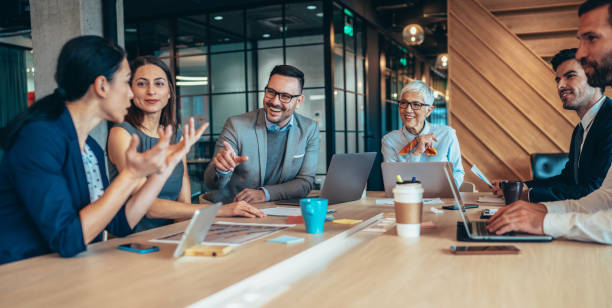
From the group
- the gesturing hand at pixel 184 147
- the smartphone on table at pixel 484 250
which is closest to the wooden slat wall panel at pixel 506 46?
the smartphone on table at pixel 484 250

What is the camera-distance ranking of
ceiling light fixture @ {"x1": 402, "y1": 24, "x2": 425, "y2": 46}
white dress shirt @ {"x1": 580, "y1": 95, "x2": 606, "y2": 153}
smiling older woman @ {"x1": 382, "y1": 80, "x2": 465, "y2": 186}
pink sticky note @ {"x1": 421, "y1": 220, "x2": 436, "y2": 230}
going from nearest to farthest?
pink sticky note @ {"x1": 421, "y1": 220, "x2": 436, "y2": 230} < white dress shirt @ {"x1": 580, "y1": 95, "x2": 606, "y2": 153} < smiling older woman @ {"x1": 382, "y1": 80, "x2": 465, "y2": 186} < ceiling light fixture @ {"x1": 402, "y1": 24, "x2": 425, "y2": 46}

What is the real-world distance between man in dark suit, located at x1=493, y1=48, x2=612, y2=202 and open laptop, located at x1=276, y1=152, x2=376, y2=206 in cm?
77

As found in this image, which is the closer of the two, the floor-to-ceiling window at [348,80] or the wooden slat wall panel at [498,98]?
the wooden slat wall panel at [498,98]

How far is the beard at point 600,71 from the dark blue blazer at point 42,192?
76.0 inches

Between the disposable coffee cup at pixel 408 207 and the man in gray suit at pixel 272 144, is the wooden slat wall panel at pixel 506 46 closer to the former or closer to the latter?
the man in gray suit at pixel 272 144

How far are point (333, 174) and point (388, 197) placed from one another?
47 cm

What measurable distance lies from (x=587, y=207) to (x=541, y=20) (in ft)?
12.3

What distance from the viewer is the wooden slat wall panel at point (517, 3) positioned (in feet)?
15.3

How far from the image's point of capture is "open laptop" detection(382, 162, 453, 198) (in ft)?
7.72

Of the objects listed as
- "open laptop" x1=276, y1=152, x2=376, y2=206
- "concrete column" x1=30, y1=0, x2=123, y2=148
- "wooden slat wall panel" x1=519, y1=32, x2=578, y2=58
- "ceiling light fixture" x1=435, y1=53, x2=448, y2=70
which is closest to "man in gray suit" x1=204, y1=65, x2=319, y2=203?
"open laptop" x1=276, y1=152, x2=376, y2=206

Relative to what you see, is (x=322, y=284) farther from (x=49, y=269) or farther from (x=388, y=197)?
(x=388, y=197)

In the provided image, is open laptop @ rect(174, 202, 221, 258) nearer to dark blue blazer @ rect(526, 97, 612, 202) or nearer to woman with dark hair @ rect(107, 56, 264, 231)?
woman with dark hair @ rect(107, 56, 264, 231)

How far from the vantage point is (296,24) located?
743 cm

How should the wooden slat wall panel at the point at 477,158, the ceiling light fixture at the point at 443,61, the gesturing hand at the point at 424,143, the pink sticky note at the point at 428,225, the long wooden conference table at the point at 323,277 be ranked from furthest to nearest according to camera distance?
1. the ceiling light fixture at the point at 443,61
2. the wooden slat wall panel at the point at 477,158
3. the gesturing hand at the point at 424,143
4. the pink sticky note at the point at 428,225
5. the long wooden conference table at the point at 323,277
